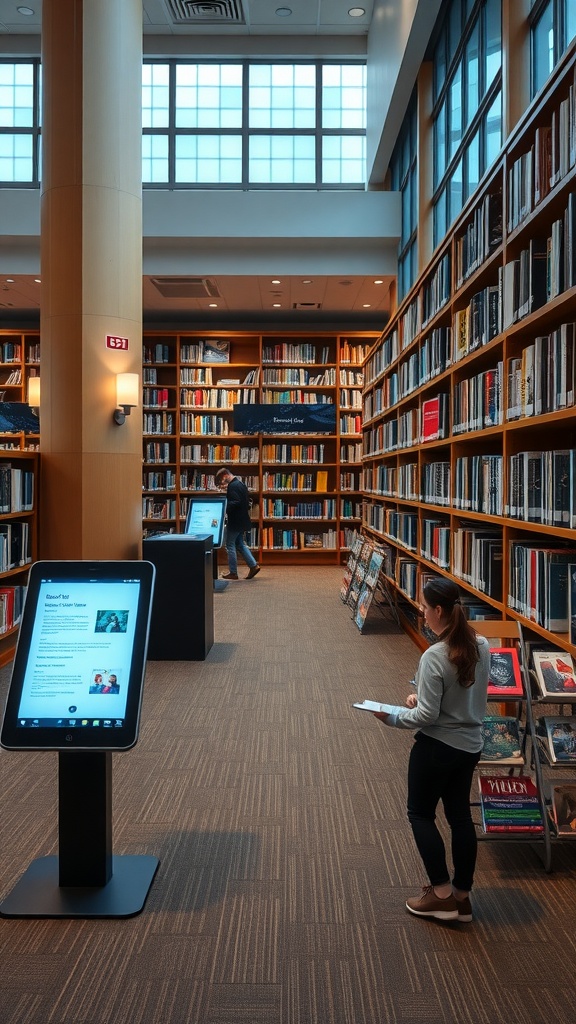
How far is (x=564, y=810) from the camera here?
2.71 meters

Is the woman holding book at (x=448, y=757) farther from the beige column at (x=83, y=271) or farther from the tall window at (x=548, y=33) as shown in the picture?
the beige column at (x=83, y=271)

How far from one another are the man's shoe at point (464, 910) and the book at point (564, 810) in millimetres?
504

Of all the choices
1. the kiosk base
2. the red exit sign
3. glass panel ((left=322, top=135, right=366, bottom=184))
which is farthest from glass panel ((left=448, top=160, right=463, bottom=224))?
the kiosk base

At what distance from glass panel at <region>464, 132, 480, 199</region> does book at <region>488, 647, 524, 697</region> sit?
4479 mm

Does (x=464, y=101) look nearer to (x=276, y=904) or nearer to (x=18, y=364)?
(x=276, y=904)

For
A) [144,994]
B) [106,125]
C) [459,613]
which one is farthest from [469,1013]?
[106,125]

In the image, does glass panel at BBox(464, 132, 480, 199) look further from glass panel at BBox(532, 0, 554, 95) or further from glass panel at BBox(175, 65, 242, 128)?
glass panel at BBox(175, 65, 242, 128)

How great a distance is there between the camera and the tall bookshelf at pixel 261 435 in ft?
40.7

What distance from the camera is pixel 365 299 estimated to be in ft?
A: 38.1

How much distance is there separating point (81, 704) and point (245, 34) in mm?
11195

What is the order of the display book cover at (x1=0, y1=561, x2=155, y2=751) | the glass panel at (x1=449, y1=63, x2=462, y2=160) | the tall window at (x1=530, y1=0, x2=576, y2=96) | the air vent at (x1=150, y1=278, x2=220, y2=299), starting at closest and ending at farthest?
the display book cover at (x1=0, y1=561, x2=155, y2=751) < the tall window at (x1=530, y1=0, x2=576, y2=96) < the glass panel at (x1=449, y1=63, x2=462, y2=160) < the air vent at (x1=150, y1=278, x2=220, y2=299)

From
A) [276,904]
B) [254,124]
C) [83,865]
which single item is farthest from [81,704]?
[254,124]

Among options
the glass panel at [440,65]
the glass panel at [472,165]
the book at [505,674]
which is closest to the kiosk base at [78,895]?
the book at [505,674]

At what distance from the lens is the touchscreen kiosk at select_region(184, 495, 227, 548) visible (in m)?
9.75
